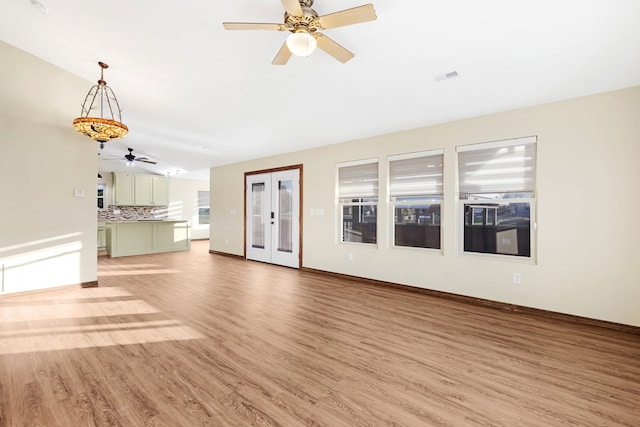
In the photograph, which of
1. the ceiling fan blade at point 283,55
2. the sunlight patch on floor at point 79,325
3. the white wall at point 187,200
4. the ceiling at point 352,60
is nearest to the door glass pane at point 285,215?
the ceiling at point 352,60

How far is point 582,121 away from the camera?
3.19m

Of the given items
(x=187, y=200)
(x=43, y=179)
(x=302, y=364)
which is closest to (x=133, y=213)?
(x=187, y=200)

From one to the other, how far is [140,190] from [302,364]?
9.34 metres

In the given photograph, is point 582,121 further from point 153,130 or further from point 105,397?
point 153,130

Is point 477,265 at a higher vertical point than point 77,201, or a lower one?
lower

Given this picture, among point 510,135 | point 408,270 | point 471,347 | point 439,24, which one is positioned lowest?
point 471,347

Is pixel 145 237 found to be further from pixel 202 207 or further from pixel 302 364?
pixel 302 364

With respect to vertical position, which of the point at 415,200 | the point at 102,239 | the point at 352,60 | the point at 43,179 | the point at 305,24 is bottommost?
the point at 102,239

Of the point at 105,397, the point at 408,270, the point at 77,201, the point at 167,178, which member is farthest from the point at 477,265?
the point at 167,178

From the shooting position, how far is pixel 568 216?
3.27 metres

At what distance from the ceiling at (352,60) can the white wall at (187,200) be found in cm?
630

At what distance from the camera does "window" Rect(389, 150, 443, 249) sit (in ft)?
14.2

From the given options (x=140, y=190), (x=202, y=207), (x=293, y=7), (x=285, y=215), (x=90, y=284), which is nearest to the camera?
(x=293, y=7)

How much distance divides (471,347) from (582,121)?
2728 millimetres
